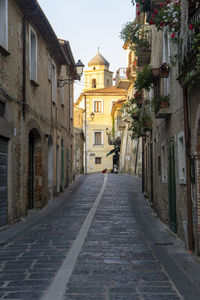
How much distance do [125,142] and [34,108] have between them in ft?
95.2

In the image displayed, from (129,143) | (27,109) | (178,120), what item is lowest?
(178,120)

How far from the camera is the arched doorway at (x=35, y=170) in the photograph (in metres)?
15.7

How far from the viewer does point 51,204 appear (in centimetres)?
1714

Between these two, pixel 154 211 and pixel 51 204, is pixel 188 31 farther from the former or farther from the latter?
pixel 51 204

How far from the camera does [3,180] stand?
11156mm

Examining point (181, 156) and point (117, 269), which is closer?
point (117, 269)

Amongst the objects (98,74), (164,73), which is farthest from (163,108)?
(98,74)

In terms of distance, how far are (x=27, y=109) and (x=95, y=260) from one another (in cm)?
726

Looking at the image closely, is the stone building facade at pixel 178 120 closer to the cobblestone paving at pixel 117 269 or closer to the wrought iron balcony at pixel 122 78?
the cobblestone paving at pixel 117 269

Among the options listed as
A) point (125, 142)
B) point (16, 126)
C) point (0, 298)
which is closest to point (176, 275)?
point (0, 298)

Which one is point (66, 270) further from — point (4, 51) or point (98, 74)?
point (98, 74)

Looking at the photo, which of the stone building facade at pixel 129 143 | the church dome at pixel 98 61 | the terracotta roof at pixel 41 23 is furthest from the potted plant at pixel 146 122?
the church dome at pixel 98 61

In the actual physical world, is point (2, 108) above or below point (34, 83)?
below

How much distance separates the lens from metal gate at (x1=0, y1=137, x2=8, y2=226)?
10977 mm
